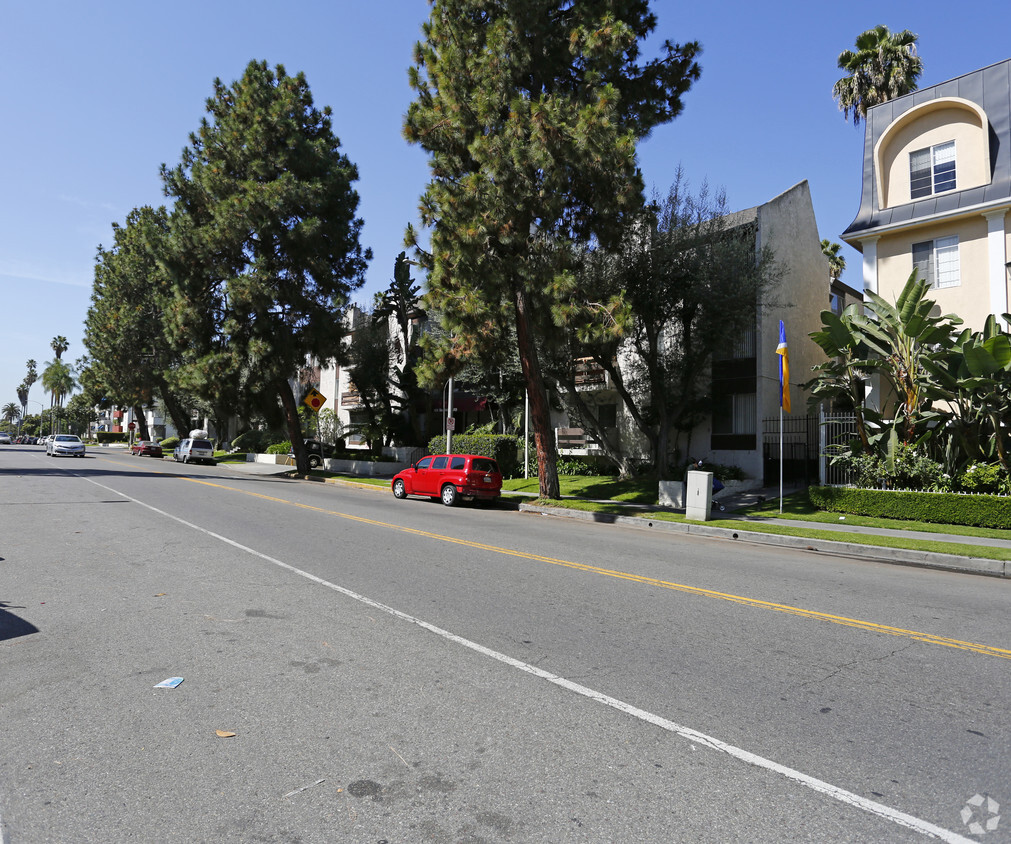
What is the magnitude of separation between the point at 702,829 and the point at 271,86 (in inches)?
1491

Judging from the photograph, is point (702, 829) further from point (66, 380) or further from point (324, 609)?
point (66, 380)

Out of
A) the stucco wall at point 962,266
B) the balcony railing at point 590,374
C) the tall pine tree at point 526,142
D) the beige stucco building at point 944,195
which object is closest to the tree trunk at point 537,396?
the tall pine tree at point 526,142

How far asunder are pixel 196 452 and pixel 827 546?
3925 cm

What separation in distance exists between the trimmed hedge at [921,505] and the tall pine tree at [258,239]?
24303mm

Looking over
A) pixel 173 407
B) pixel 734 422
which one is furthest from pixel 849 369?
pixel 173 407

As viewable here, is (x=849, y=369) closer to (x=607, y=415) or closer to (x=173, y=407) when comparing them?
(x=607, y=415)

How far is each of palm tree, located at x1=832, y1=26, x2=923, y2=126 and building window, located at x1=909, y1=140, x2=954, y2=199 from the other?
34.8ft

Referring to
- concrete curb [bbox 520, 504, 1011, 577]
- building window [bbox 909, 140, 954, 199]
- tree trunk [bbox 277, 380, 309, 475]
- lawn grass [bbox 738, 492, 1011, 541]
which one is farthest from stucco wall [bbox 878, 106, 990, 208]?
tree trunk [bbox 277, 380, 309, 475]

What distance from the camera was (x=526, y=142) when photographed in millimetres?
18312

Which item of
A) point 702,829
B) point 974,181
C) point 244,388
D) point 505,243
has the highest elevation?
point 974,181

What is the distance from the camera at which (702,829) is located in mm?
Result: 3061

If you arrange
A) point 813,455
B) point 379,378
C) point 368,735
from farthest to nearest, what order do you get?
point 379,378, point 813,455, point 368,735

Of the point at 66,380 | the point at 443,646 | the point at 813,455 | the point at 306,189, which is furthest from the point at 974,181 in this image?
the point at 66,380

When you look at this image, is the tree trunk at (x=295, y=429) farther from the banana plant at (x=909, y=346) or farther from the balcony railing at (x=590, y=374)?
the banana plant at (x=909, y=346)
